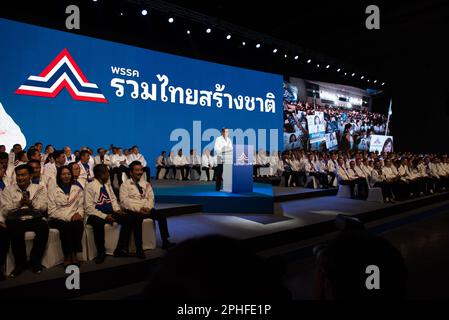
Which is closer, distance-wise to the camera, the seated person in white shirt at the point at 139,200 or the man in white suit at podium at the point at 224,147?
the seated person in white shirt at the point at 139,200

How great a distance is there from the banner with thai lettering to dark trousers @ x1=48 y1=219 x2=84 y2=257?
4572mm

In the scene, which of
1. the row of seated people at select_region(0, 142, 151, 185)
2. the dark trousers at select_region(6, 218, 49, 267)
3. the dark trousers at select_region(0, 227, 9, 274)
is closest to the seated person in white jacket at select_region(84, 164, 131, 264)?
the row of seated people at select_region(0, 142, 151, 185)

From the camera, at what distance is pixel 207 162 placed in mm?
9703

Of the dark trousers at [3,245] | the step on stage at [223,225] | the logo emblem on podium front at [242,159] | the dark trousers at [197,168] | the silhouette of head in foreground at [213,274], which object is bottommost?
the step on stage at [223,225]

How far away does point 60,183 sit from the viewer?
3.42 meters

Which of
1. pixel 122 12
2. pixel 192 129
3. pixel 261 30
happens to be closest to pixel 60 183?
pixel 122 12

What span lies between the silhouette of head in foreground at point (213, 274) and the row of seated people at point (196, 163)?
8.91 m

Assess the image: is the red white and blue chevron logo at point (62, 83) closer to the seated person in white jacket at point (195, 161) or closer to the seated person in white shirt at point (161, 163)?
the seated person in white shirt at point (161, 163)

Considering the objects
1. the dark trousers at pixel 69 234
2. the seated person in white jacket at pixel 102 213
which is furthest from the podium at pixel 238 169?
the dark trousers at pixel 69 234

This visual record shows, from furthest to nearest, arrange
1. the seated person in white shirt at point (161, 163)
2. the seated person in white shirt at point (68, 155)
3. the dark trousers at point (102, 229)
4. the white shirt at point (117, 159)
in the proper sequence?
the seated person in white shirt at point (161, 163), the white shirt at point (117, 159), the seated person in white shirt at point (68, 155), the dark trousers at point (102, 229)

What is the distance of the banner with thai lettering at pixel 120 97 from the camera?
7.10 m

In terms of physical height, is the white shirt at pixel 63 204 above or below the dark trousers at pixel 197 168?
Result: below

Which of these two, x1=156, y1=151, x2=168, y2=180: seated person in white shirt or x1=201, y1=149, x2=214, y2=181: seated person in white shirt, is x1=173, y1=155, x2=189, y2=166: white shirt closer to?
x1=156, y1=151, x2=168, y2=180: seated person in white shirt
